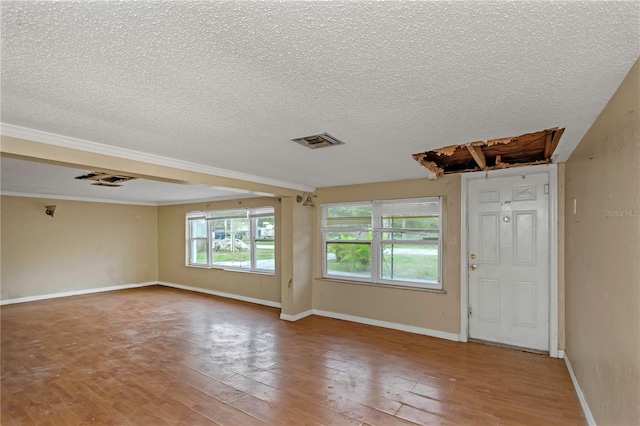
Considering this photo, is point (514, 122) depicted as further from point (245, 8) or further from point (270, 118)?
point (245, 8)

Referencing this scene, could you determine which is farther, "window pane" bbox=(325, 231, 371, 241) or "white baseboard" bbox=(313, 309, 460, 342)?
"window pane" bbox=(325, 231, 371, 241)

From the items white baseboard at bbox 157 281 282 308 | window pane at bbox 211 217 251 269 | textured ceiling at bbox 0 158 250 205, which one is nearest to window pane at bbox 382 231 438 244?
white baseboard at bbox 157 281 282 308

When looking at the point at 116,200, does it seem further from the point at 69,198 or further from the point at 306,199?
the point at 306,199

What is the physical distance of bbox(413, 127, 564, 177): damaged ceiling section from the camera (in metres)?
2.58

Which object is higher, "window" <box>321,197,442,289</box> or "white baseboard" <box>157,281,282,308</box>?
"window" <box>321,197,442,289</box>

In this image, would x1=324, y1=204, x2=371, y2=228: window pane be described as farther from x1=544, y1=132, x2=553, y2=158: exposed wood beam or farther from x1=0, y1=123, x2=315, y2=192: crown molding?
x1=544, y1=132, x2=553, y2=158: exposed wood beam

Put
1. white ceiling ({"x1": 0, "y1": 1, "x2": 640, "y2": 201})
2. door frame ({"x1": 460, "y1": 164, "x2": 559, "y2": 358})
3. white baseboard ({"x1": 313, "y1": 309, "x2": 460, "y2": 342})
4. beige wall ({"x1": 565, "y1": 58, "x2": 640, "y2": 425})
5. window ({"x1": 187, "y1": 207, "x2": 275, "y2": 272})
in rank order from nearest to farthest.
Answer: white ceiling ({"x1": 0, "y1": 1, "x2": 640, "y2": 201}) < beige wall ({"x1": 565, "y1": 58, "x2": 640, "y2": 425}) < door frame ({"x1": 460, "y1": 164, "x2": 559, "y2": 358}) < white baseboard ({"x1": 313, "y1": 309, "x2": 460, "y2": 342}) < window ({"x1": 187, "y1": 207, "x2": 275, "y2": 272})

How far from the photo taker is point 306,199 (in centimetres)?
528

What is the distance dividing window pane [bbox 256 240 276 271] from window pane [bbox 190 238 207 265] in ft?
5.65

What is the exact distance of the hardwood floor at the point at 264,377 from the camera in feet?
7.83

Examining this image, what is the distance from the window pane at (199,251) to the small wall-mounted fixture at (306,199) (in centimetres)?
323

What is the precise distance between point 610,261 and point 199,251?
7.27 m

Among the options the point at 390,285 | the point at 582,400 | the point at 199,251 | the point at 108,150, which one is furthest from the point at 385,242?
the point at 199,251

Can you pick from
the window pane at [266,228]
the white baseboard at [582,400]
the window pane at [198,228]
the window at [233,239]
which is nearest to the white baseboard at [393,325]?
the white baseboard at [582,400]
